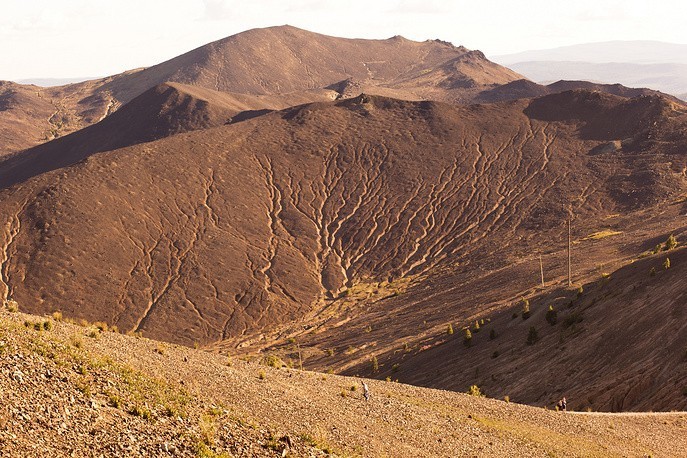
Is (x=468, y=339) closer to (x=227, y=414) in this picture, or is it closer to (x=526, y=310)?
(x=526, y=310)

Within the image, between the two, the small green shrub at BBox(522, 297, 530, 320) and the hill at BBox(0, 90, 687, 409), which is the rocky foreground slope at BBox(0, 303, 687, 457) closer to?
the small green shrub at BBox(522, 297, 530, 320)

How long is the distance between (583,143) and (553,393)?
277 feet

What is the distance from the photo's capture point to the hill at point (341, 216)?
74750 millimetres

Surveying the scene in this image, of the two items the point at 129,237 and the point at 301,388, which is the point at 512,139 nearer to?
the point at 129,237

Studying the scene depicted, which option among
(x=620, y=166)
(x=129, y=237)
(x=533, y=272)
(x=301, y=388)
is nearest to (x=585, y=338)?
(x=301, y=388)

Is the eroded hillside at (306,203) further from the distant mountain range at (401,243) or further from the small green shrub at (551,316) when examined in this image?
the small green shrub at (551,316)

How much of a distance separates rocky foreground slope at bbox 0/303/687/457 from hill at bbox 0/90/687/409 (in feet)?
77.8

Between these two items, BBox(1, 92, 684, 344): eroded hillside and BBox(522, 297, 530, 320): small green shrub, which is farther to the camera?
BBox(1, 92, 684, 344): eroded hillside

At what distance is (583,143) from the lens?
11319cm

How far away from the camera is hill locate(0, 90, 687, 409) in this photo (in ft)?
245

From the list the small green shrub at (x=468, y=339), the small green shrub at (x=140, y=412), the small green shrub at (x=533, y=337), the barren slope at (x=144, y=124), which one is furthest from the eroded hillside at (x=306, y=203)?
the small green shrub at (x=140, y=412)

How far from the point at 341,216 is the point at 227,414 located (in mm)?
84548

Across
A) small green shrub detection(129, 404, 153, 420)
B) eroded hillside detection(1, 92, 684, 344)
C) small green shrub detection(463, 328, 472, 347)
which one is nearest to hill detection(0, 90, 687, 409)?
eroded hillside detection(1, 92, 684, 344)

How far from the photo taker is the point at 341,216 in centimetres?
10162
